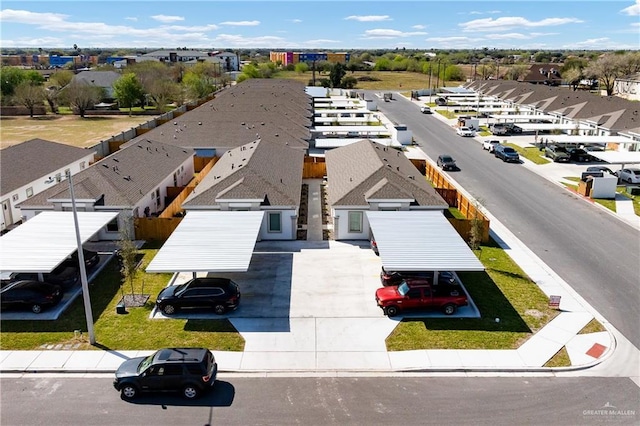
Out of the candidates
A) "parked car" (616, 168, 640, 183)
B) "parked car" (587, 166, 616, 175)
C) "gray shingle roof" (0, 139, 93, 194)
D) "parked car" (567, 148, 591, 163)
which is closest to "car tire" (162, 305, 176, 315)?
"gray shingle roof" (0, 139, 93, 194)

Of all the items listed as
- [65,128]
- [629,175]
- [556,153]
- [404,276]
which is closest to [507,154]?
[556,153]

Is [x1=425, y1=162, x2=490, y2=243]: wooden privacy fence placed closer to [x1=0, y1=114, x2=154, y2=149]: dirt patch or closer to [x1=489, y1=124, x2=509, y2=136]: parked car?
[x1=489, y1=124, x2=509, y2=136]: parked car

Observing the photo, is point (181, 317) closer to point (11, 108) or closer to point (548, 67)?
point (11, 108)

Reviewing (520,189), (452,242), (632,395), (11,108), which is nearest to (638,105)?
(520,189)

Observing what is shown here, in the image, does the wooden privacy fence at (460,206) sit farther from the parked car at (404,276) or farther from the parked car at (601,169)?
the parked car at (601,169)

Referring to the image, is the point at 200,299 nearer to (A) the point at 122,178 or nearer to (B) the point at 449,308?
(B) the point at 449,308

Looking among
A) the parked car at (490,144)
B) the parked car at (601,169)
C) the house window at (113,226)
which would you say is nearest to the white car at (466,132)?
the parked car at (490,144)
